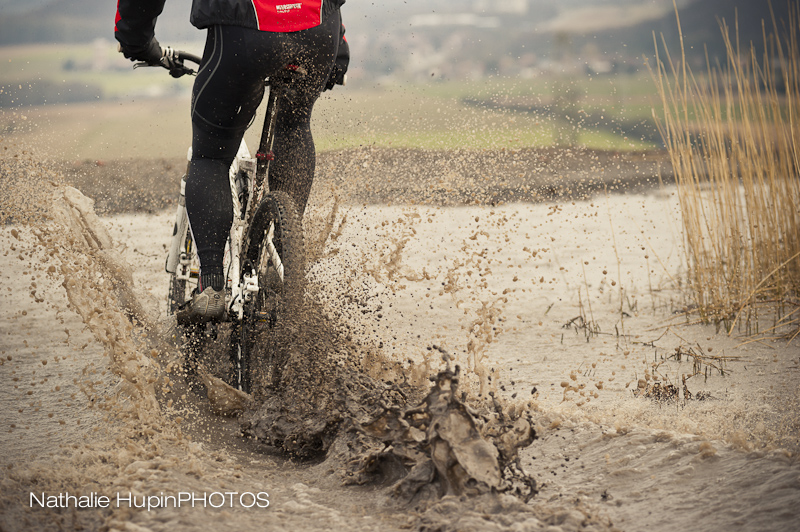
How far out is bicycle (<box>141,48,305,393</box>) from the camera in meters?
2.25

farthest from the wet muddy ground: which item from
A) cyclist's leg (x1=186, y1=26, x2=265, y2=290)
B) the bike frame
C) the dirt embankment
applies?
the dirt embankment

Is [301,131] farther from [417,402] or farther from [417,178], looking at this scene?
[417,178]

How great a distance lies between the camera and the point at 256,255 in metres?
2.55

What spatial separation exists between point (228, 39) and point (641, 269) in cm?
349

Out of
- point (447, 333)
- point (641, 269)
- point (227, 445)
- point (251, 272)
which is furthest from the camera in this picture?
point (641, 269)

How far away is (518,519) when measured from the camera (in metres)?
1.47

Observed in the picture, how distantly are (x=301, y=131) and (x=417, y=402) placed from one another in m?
1.09

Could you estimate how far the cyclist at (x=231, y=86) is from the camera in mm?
1984

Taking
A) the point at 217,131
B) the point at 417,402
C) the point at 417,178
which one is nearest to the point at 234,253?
the point at 217,131

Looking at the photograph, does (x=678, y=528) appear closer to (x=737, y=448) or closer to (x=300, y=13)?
(x=737, y=448)

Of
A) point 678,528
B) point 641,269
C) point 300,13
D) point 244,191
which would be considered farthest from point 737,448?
point 641,269

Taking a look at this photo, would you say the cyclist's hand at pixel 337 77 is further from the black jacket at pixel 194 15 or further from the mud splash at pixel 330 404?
the mud splash at pixel 330 404

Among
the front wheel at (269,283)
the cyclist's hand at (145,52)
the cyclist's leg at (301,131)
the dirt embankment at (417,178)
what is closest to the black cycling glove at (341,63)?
the cyclist's leg at (301,131)

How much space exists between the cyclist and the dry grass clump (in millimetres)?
1727
